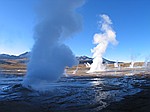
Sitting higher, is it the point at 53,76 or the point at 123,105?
the point at 53,76

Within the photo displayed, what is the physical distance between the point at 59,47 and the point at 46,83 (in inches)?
225

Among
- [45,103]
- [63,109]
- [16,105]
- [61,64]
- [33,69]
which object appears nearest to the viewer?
[63,109]

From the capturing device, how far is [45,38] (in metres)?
33.8

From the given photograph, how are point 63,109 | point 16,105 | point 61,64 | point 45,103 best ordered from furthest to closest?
point 61,64 → point 45,103 → point 16,105 → point 63,109

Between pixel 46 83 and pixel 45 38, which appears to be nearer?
pixel 45 38

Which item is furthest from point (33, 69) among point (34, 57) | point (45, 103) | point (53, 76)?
point (45, 103)

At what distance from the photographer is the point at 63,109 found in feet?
56.9

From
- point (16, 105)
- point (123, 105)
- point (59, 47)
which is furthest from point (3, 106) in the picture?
point (59, 47)

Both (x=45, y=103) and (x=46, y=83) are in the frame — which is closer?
(x=45, y=103)

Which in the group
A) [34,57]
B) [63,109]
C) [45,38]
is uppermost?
[45,38]

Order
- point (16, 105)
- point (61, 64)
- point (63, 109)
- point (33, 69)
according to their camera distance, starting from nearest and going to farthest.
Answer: point (63, 109) < point (16, 105) < point (33, 69) < point (61, 64)

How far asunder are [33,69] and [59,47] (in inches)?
192

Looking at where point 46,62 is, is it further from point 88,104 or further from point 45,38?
point 88,104

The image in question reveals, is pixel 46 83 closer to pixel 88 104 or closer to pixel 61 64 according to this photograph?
pixel 61 64
